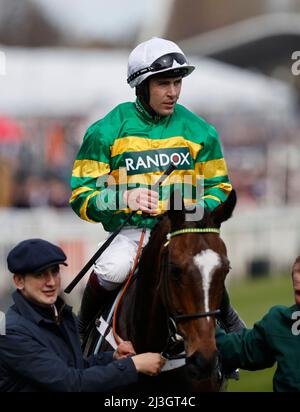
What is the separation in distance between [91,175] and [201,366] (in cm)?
136

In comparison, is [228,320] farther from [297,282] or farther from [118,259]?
[297,282]

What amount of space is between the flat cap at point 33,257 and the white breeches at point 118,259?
0.60 m

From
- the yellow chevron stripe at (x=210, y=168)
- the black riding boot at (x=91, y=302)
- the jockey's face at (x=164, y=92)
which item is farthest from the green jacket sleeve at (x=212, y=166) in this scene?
the black riding boot at (x=91, y=302)

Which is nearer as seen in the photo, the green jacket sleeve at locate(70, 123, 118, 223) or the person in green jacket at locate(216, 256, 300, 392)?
the person in green jacket at locate(216, 256, 300, 392)

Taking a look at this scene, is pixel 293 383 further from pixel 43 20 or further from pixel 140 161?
pixel 43 20

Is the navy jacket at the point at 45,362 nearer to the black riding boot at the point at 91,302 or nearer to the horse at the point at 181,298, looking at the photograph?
the horse at the point at 181,298

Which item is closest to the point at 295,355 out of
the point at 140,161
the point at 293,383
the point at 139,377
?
the point at 293,383

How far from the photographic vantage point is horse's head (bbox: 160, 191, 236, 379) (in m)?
3.93

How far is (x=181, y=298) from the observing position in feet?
13.3

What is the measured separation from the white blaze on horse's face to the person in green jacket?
1.12 ft

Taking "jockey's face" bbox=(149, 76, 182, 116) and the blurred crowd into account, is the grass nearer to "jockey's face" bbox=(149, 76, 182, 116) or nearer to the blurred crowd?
the blurred crowd

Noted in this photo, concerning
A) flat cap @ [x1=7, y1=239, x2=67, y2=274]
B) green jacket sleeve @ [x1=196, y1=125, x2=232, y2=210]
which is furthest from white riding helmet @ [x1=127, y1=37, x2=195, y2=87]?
flat cap @ [x1=7, y1=239, x2=67, y2=274]

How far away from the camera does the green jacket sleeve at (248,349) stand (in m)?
4.18

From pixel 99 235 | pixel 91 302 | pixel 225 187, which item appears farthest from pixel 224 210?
pixel 99 235
